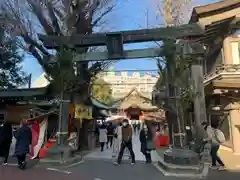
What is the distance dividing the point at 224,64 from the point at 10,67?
17216 millimetres

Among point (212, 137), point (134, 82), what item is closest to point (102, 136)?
point (212, 137)

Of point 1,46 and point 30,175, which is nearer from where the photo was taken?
point 30,175

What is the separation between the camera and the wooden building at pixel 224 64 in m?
15.9

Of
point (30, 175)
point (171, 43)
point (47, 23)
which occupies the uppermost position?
point (47, 23)

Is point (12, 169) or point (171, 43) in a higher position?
point (171, 43)

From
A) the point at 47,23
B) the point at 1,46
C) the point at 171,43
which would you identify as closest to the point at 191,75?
the point at 171,43

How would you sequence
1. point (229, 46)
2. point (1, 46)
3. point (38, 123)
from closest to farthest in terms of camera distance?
point (38, 123) < point (229, 46) < point (1, 46)

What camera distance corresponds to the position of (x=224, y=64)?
1683 cm

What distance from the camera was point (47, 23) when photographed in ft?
58.4

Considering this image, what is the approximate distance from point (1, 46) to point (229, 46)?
1718cm

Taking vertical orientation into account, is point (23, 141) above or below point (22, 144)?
above

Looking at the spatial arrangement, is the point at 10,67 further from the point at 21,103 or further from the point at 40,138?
the point at 40,138

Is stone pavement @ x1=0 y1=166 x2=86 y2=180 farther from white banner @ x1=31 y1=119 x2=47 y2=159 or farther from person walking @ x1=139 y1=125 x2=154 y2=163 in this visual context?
person walking @ x1=139 y1=125 x2=154 y2=163

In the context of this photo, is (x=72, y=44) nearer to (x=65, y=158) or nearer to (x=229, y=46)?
(x=65, y=158)
